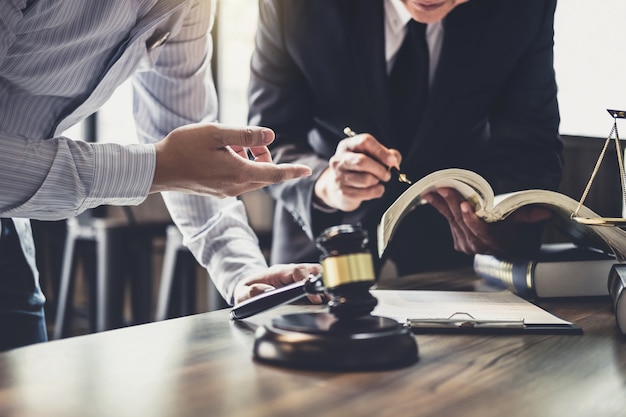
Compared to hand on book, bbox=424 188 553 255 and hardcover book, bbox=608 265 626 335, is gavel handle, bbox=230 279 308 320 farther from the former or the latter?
hand on book, bbox=424 188 553 255

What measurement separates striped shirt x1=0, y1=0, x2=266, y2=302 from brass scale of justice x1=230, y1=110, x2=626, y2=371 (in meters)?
0.41

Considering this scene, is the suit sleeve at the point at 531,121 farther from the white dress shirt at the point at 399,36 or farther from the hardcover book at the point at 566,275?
the hardcover book at the point at 566,275

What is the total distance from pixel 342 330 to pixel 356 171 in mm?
703

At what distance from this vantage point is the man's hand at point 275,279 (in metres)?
0.96

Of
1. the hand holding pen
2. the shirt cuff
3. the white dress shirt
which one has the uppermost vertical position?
the white dress shirt

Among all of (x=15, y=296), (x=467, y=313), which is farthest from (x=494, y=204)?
(x=15, y=296)

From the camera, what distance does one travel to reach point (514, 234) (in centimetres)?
127

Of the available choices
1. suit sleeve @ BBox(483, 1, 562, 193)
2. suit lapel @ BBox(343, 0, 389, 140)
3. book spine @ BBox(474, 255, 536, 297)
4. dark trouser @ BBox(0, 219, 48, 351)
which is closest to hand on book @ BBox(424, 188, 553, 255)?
book spine @ BBox(474, 255, 536, 297)

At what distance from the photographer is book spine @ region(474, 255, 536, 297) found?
3.61 feet

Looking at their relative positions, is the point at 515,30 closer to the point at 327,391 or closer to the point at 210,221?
the point at 210,221

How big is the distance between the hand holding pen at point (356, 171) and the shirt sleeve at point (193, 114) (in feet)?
0.67

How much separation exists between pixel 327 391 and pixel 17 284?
861 mm

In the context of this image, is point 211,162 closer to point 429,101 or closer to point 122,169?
point 122,169

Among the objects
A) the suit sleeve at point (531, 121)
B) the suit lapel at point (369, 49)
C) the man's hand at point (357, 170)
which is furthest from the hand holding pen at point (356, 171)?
the suit sleeve at point (531, 121)
